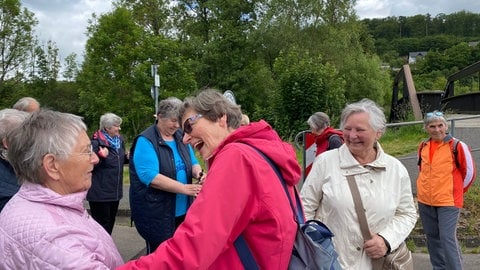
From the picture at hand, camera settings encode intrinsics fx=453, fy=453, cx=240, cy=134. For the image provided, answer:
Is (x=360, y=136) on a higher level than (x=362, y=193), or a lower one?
higher

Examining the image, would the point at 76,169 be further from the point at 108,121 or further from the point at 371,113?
the point at 108,121

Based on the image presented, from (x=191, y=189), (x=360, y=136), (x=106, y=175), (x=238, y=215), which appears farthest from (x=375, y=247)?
(x=106, y=175)

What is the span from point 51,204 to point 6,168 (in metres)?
1.26

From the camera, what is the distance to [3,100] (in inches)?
1005

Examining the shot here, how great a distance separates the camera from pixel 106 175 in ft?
16.7

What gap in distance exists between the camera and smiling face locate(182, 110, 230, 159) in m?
1.88

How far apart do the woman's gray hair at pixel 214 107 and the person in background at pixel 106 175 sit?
3.30 meters

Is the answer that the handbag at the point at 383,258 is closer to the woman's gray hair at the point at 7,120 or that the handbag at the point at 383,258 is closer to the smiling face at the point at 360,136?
the smiling face at the point at 360,136

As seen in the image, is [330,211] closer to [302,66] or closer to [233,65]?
[302,66]

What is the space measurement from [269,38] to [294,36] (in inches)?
78.0

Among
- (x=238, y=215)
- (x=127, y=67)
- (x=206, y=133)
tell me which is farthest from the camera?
(x=127, y=67)

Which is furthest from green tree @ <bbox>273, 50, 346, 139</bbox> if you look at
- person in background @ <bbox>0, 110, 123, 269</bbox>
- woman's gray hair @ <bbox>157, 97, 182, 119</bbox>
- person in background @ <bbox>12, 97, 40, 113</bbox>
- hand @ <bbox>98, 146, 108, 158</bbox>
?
person in background @ <bbox>0, 110, 123, 269</bbox>

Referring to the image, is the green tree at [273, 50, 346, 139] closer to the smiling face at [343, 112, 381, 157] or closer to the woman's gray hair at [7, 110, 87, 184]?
the smiling face at [343, 112, 381, 157]

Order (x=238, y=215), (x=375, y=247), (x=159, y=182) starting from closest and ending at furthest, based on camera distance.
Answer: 1. (x=238, y=215)
2. (x=375, y=247)
3. (x=159, y=182)
